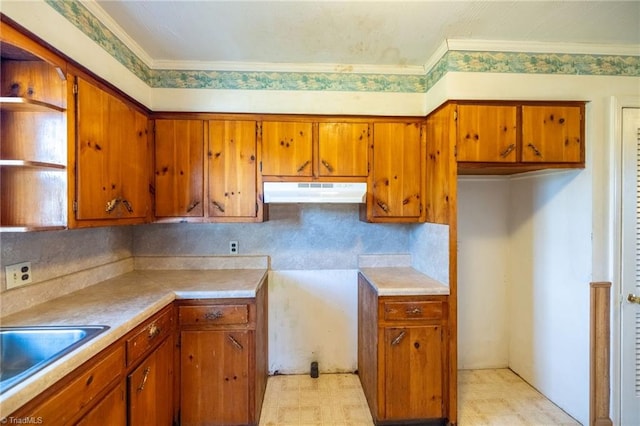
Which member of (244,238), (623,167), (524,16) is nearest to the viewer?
(524,16)

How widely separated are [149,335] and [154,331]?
0.16 feet

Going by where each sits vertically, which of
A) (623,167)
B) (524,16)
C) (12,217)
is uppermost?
(524,16)

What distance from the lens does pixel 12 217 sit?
1.33 meters

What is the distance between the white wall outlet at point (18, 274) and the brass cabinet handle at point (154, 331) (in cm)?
66

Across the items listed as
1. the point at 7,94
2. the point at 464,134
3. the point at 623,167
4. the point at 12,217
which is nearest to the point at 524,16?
the point at 464,134

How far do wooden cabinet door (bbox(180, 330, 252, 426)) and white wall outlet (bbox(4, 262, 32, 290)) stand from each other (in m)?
0.85

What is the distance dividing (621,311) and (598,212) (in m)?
0.65

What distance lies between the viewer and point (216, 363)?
1.82 metres

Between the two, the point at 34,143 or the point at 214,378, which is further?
the point at 214,378

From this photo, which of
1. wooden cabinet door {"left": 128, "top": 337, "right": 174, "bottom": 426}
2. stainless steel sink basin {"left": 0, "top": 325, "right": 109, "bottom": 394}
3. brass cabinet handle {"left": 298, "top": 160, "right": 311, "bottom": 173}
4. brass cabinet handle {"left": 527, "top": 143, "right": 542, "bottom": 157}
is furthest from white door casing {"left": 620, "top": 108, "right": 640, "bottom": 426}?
stainless steel sink basin {"left": 0, "top": 325, "right": 109, "bottom": 394}

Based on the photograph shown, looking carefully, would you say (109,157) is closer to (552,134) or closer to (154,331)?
(154,331)

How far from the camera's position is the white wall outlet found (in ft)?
4.51

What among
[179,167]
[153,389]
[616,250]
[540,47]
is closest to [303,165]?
[179,167]

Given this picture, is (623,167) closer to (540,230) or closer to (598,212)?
(598,212)
